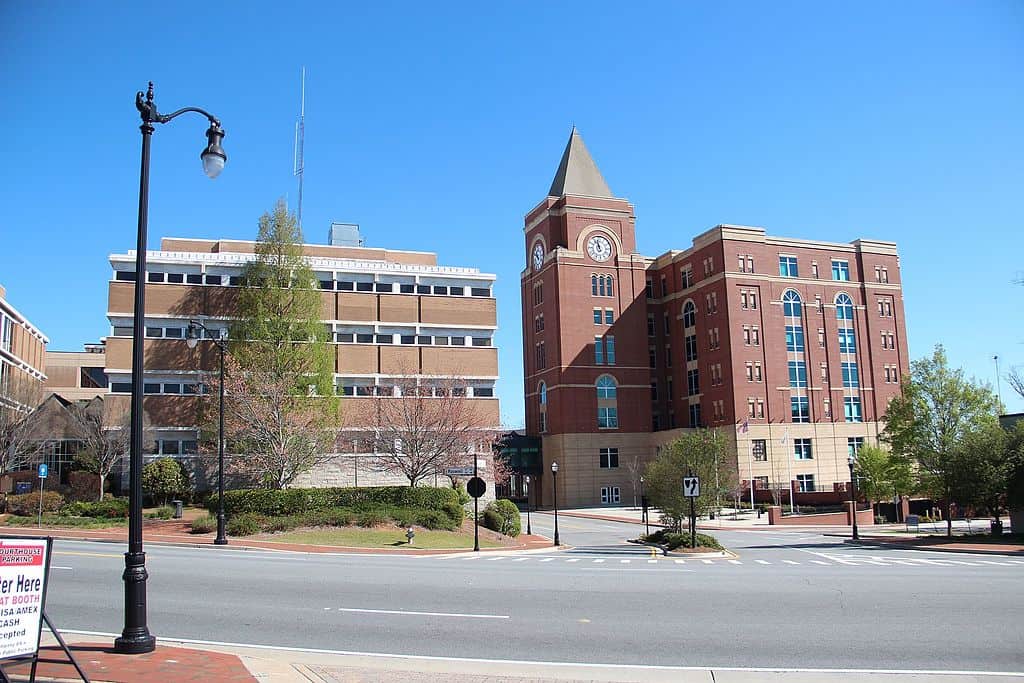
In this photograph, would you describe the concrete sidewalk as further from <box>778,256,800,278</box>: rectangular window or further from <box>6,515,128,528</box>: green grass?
<box>778,256,800,278</box>: rectangular window

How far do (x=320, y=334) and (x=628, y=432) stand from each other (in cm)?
4330

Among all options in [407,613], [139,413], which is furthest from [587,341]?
[139,413]

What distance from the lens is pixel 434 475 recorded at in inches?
1909

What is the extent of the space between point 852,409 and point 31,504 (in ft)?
238

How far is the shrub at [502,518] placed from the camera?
41969 millimetres

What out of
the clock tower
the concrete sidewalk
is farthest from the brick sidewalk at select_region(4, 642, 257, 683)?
the clock tower

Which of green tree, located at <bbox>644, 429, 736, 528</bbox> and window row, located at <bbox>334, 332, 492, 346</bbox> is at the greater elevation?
window row, located at <bbox>334, 332, 492, 346</bbox>

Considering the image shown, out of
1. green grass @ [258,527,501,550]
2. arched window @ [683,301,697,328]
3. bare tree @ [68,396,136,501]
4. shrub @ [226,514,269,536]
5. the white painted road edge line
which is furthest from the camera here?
arched window @ [683,301,697,328]

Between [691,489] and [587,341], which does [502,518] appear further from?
[587,341]

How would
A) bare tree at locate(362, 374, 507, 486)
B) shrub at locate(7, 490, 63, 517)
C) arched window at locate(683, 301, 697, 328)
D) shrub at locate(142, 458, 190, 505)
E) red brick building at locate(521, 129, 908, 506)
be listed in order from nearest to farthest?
shrub at locate(7, 490, 63, 517) → bare tree at locate(362, 374, 507, 486) → shrub at locate(142, 458, 190, 505) → red brick building at locate(521, 129, 908, 506) → arched window at locate(683, 301, 697, 328)

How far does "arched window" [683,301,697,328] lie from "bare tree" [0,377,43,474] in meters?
60.1

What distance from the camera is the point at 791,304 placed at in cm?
8419

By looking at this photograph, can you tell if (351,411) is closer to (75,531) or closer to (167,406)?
(167,406)

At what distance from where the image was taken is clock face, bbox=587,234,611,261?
288 feet
